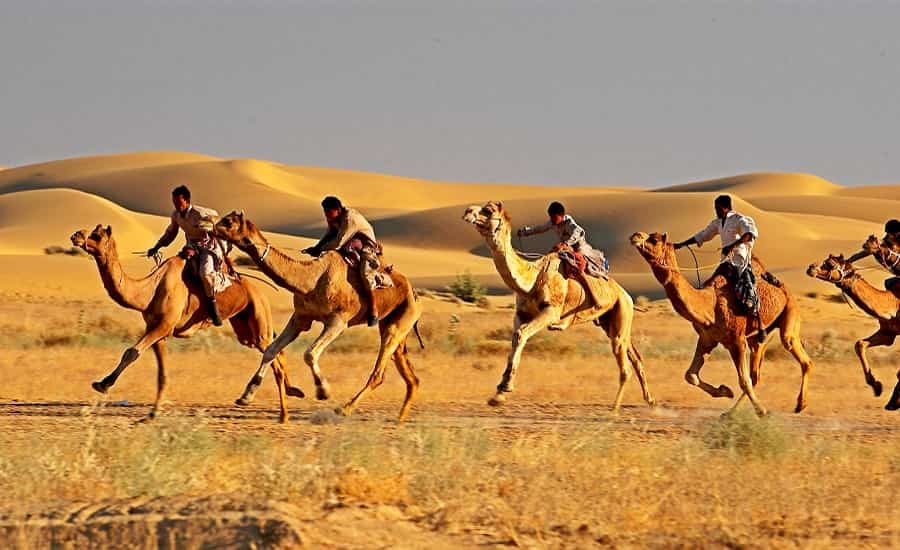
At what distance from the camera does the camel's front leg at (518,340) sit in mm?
14367

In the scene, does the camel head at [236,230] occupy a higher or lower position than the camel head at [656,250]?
higher

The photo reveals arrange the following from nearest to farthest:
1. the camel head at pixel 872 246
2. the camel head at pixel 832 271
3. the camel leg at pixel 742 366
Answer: the camel leg at pixel 742 366 → the camel head at pixel 872 246 → the camel head at pixel 832 271

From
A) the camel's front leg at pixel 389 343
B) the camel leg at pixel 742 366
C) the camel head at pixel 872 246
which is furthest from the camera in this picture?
the camel head at pixel 872 246

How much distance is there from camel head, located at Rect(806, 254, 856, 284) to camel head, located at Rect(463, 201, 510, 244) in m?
3.93

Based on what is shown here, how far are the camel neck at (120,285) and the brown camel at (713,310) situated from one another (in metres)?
4.78

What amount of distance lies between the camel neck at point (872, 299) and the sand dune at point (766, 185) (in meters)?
143

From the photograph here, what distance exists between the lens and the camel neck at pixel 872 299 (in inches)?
674

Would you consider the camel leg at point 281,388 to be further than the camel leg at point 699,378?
No

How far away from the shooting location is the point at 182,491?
9312 mm

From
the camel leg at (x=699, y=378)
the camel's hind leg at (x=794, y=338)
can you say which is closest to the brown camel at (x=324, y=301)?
the camel leg at (x=699, y=378)

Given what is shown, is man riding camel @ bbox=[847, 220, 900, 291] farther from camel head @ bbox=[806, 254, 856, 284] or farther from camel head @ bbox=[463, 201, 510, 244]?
camel head @ bbox=[463, 201, 510, 244]

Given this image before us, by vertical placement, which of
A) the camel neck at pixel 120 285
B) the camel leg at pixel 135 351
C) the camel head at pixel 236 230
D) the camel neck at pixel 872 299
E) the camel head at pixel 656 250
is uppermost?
the camel head at pixel 236 230

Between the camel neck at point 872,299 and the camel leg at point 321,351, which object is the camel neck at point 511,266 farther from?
the camel neck at point 872,299

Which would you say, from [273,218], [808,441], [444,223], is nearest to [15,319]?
[808,441]
